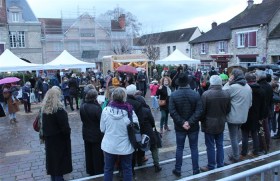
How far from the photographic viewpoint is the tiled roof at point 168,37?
46281 millimetres

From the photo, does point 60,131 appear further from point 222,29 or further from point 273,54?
point 222,29

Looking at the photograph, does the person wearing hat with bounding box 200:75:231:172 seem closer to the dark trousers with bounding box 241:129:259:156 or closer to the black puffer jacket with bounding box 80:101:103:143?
the dark trousers with bounding box 241:129:259:156

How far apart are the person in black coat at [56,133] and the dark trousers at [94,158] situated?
564 mm

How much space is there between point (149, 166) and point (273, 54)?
25871 mm

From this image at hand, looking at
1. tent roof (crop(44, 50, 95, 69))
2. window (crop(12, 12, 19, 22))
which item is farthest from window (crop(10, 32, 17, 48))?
tent roof (crop(44, 50, 95, 69))

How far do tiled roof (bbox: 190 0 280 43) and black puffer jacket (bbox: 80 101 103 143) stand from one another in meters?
27.7

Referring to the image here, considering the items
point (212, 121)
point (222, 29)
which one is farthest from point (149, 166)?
point (222, 29)

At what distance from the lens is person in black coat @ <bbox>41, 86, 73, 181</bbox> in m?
4.59

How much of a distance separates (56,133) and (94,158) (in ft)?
3.34

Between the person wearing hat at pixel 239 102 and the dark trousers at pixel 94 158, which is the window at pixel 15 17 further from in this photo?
the person wearing hat at pixel 239 102

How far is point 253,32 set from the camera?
97.5 feet

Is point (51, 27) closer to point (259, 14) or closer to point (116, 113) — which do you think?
point (259, 14)

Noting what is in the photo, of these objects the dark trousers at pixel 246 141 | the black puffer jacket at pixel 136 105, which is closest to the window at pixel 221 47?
the dark trousers at pixel 246 141

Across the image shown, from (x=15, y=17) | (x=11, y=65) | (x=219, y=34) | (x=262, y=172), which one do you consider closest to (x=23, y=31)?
A: (x=15, y=17)
